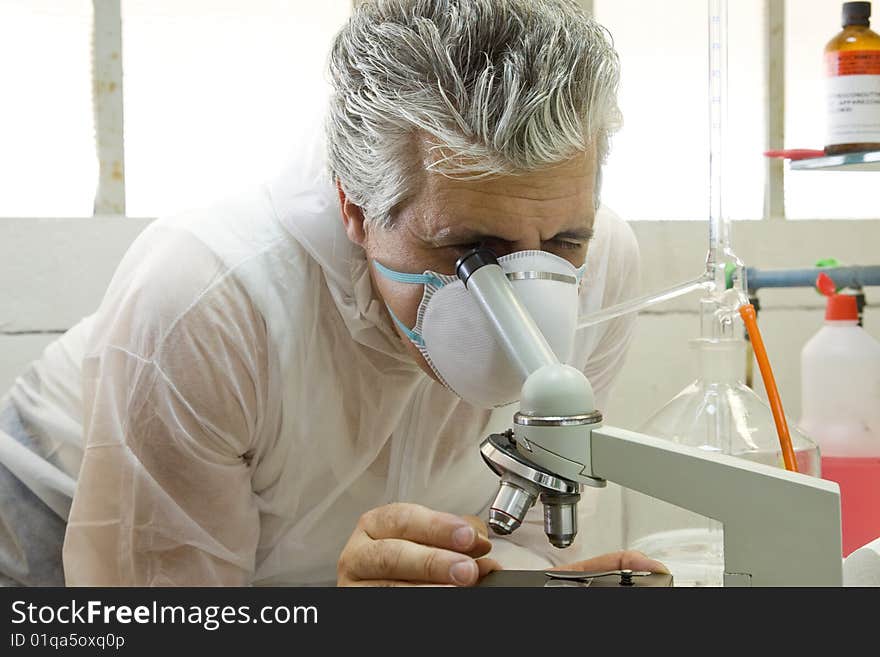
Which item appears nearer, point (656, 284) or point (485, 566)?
point (485, 566)

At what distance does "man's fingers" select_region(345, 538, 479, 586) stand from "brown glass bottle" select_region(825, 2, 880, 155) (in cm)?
80

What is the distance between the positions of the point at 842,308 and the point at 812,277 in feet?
0.64

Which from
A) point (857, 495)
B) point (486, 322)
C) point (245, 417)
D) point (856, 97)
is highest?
point (856, 97)

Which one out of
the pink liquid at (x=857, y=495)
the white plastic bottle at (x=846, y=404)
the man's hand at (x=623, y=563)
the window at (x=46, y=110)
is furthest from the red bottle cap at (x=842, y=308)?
the window at (x=46, y=110)

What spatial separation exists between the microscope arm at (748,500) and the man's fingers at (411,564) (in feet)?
0.57

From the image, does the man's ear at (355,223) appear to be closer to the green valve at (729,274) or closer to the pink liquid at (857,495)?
the green valve at (729,274)

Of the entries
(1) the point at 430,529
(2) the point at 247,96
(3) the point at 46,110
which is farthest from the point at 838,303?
(3) the point at 46,110

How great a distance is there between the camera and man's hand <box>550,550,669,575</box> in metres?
0.82

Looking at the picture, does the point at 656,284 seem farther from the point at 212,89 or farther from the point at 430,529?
the point at 430,529

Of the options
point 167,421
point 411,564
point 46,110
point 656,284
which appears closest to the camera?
point 411,564

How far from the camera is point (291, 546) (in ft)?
3.94

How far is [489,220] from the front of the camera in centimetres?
89
